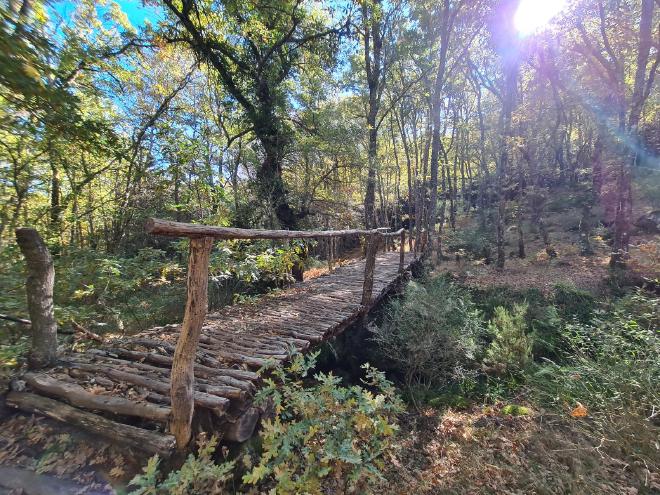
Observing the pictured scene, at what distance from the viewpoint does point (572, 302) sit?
7.14 metres

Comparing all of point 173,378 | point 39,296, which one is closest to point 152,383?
point 173,378

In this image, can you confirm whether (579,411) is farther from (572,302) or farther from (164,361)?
(572,302)

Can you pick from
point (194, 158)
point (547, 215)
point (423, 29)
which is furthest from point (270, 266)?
point (547, 215)

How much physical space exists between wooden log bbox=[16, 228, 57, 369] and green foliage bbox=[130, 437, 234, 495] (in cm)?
171

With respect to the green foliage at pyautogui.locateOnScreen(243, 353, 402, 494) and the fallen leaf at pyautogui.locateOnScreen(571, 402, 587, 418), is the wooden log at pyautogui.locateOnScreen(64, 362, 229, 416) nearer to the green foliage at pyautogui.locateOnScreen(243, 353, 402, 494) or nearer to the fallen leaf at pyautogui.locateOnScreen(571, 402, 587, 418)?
the green foliage at pyautogui.locateOnScreen(243, 353, 402, 494)

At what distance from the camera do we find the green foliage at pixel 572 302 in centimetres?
667

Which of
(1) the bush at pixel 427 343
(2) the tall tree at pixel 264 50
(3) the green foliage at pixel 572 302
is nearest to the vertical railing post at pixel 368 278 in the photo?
(1) the bush at pixel 427 343

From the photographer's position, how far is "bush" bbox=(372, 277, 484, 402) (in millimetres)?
4832

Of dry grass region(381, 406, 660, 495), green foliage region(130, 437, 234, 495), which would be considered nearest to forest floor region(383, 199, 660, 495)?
dry grass region(381, 406, 660, 495)

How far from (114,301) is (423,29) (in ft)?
44.7

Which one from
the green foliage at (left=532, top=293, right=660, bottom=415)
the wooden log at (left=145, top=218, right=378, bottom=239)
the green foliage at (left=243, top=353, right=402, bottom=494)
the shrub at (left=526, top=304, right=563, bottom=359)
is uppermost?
the wooden log at (left=145, top=218, right=378, bottom=239)

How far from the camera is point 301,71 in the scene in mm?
9516

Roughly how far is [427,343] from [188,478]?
12.7 feet

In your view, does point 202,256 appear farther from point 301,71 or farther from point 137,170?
point 301,71
